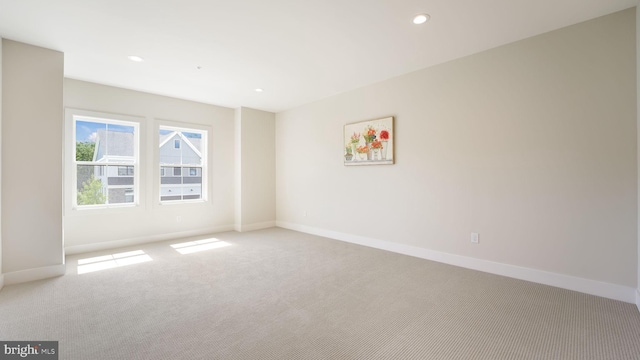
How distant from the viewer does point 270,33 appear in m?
2.90

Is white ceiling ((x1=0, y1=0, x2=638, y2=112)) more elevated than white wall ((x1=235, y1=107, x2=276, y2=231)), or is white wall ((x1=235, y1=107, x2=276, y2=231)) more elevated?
white ceiling ((x1=0, y1=0, x2=638, y2=112))

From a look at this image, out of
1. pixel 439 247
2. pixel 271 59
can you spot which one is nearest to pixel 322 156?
pixel 271 59

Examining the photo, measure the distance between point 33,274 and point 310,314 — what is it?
10.8 feet

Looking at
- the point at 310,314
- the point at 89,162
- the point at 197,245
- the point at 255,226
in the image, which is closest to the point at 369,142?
the point at 310,314

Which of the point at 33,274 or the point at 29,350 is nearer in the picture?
the point at 29,350

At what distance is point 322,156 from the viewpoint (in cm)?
536

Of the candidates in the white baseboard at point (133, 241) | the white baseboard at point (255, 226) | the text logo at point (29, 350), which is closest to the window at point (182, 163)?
the white baseboard at point (133, 241)

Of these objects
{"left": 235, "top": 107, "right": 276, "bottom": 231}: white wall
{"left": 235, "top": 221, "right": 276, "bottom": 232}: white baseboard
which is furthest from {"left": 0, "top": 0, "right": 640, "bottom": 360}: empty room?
{"left": 235, "top": 107, "right": 276, "bottom": 231}: white wall

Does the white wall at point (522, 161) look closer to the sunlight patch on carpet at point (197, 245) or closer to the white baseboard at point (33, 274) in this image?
the sunlight patch on carpet at point (197, 245)

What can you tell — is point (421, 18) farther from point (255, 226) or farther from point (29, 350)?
point (255, 226)

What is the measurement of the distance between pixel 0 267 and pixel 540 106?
6.01 meters

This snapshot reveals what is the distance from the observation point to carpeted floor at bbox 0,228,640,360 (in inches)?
72.7

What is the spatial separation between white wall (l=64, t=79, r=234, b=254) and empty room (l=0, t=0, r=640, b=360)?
0.04 m

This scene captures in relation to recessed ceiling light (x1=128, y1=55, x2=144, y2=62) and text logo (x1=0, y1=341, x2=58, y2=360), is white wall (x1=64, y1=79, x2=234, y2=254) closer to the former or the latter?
recessed ceiling light (x1=128, y1=55, x2=144, y2=62)
